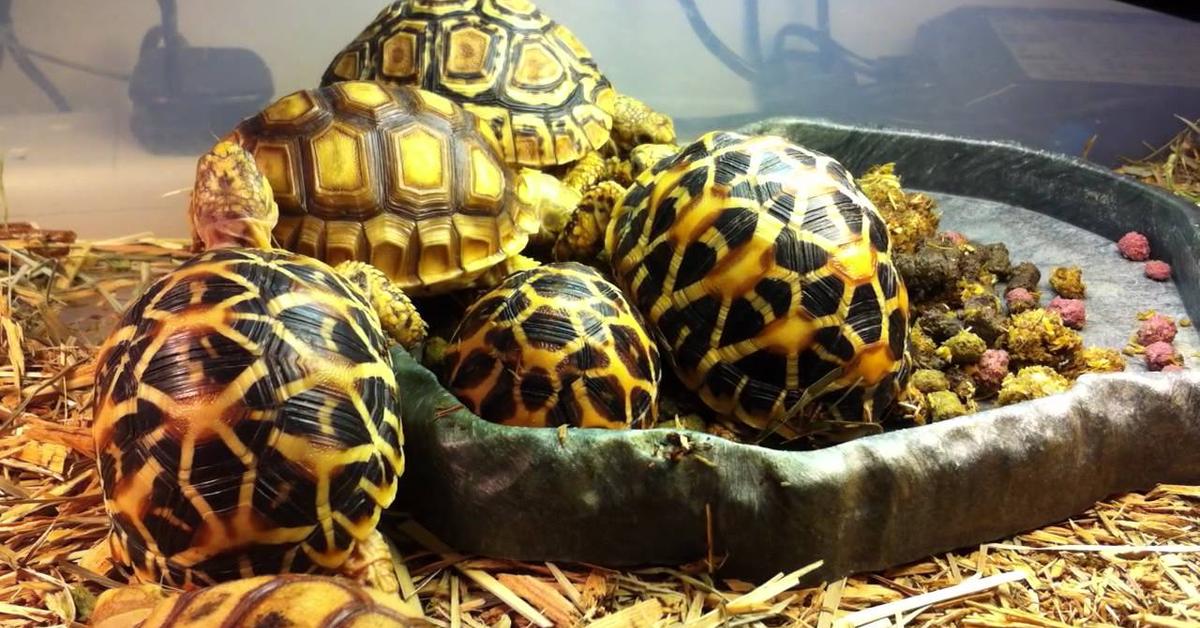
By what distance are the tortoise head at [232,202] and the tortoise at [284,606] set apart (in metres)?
0.99

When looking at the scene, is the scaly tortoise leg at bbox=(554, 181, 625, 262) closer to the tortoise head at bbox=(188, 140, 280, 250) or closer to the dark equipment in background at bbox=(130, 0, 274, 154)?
the tortoise head at bbox=(188, 140, 280, 250)

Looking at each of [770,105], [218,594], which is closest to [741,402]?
[218,594]

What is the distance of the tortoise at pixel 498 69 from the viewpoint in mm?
3117

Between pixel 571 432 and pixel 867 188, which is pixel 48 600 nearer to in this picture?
pixel 571 432

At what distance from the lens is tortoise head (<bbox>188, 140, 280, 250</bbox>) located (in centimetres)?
221

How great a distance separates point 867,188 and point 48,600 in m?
2.80

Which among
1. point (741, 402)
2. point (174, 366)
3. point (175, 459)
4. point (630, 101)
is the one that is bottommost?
point (741, 402)

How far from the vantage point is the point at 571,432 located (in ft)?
6.31

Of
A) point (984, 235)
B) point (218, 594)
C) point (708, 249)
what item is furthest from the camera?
point (984, 235)

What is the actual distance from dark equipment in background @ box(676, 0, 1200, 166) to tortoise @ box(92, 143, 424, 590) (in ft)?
9.02

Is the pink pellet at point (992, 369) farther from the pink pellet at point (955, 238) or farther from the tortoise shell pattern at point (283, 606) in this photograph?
the tortoise shell pattern at point (283, 606)

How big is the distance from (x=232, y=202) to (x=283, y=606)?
1.16 m

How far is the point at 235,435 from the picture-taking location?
163cm

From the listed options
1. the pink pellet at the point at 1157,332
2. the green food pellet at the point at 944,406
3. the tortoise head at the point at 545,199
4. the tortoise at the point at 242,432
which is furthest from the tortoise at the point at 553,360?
the pink pellet at the point at 1157,332
